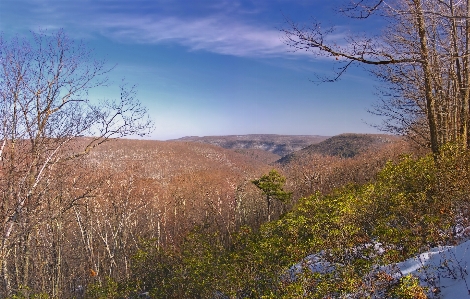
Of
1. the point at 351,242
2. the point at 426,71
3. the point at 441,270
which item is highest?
the point at 426,71

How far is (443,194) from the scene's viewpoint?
19.7ft

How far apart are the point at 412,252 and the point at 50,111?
11104 millimetres

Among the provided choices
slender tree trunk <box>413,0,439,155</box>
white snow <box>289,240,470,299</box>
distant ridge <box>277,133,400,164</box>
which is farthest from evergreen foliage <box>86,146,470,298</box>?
distant ridge <box>277,133,400,164</box>

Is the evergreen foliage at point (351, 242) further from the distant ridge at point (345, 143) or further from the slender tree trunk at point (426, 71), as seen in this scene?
the distant ridge at point (345, 143)

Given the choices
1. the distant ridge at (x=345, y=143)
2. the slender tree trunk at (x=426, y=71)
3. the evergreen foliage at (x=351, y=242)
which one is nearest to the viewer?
the evergreen foliage at (x=351, y=242)

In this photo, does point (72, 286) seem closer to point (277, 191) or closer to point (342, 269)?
point (277, 191)

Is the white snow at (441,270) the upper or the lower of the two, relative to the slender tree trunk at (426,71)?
lower

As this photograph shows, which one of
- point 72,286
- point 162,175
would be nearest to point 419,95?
point 72,286

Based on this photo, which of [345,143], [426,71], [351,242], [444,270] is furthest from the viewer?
[345,143]

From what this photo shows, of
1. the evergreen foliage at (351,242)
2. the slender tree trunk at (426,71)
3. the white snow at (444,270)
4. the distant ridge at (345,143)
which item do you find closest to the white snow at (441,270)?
the white snow at (444,270)

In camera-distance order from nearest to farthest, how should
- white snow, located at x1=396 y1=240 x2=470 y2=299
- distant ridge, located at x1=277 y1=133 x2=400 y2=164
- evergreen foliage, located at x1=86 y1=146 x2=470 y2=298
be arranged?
white snow, located at x1=396 y1=240 x2=470 y2=299 → evergreen foliage, located at x1=86 y1=146 x2=470 y2=298 → distant ridge, located at x1=277 y1=133 x2=400 y2=164

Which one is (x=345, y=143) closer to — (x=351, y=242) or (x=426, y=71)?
(x=426, y=71)

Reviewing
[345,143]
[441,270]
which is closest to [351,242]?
[441,270]

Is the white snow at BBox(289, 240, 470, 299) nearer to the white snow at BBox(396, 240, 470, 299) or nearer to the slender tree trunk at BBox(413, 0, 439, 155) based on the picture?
the white snow at BBox(396, 240, 470, 299)
